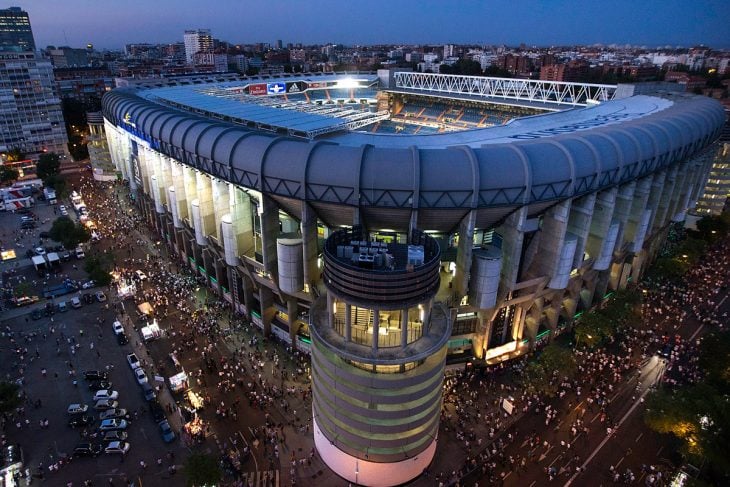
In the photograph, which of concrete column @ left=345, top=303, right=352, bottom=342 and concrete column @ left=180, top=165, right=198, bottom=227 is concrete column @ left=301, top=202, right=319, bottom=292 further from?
concrete column @ left=180, top=165, right=198, bottom=227

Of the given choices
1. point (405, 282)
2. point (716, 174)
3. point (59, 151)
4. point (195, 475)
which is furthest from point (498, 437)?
point (59, 151)

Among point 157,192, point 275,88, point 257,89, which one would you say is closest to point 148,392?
point 157,192

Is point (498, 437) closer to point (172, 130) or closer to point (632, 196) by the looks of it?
point (632, 196)

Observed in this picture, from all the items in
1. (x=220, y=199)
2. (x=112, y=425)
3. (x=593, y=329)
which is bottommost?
(x=112, y=425)

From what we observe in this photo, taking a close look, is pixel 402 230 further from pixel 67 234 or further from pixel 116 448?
pixel 67 234

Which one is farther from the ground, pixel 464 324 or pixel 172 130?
pixel 172 130

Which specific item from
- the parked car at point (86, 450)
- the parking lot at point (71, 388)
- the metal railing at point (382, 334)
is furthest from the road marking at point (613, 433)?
the parked car at point (86, 450)
